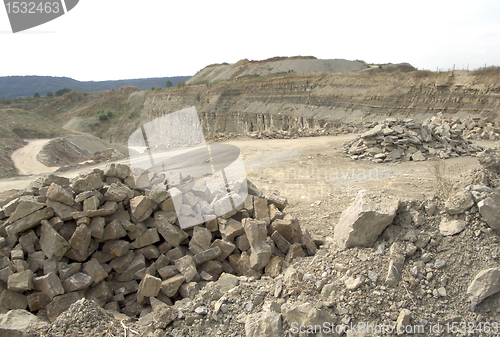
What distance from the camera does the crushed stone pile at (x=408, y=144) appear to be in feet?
38.3

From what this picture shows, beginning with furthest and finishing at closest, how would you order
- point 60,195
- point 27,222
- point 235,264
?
point 235,264 → point 60,195 → point 27,222

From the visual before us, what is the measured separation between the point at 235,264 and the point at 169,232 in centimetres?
121

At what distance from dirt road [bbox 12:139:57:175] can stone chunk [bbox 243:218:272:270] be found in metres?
15.3

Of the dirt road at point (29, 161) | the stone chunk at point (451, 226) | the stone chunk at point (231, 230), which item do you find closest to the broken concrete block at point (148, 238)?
the stone chunk at point (231, 230)

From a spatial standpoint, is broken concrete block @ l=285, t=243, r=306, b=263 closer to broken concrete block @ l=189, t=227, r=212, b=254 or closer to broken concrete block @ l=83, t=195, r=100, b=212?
broken concrete block @ l=189, t=227, r=212, b=254

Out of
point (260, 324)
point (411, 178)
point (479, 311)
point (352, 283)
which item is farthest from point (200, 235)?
point (411, 178)

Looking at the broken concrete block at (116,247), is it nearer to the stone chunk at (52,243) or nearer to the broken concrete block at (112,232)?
the broken concrete block at (112,232)

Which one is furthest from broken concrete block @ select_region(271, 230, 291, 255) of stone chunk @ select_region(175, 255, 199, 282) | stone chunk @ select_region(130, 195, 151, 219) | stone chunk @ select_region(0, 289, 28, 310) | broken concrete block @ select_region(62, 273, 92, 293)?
stone chunk @ select_region(0, 289, 28, 310)

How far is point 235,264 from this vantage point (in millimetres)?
4801

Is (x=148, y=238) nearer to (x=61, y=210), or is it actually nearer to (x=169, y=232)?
(x=169, y=232)

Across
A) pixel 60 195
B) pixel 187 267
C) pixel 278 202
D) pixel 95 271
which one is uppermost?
pixel 60 195

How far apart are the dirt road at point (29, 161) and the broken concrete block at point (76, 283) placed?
14116 mm

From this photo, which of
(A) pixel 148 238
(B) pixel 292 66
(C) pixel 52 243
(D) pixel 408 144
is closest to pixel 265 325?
(A) pixel 148 238

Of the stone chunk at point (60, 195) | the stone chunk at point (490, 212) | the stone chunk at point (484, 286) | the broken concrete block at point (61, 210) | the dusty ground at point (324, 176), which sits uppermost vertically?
the stone chunk at point (60, 195)
